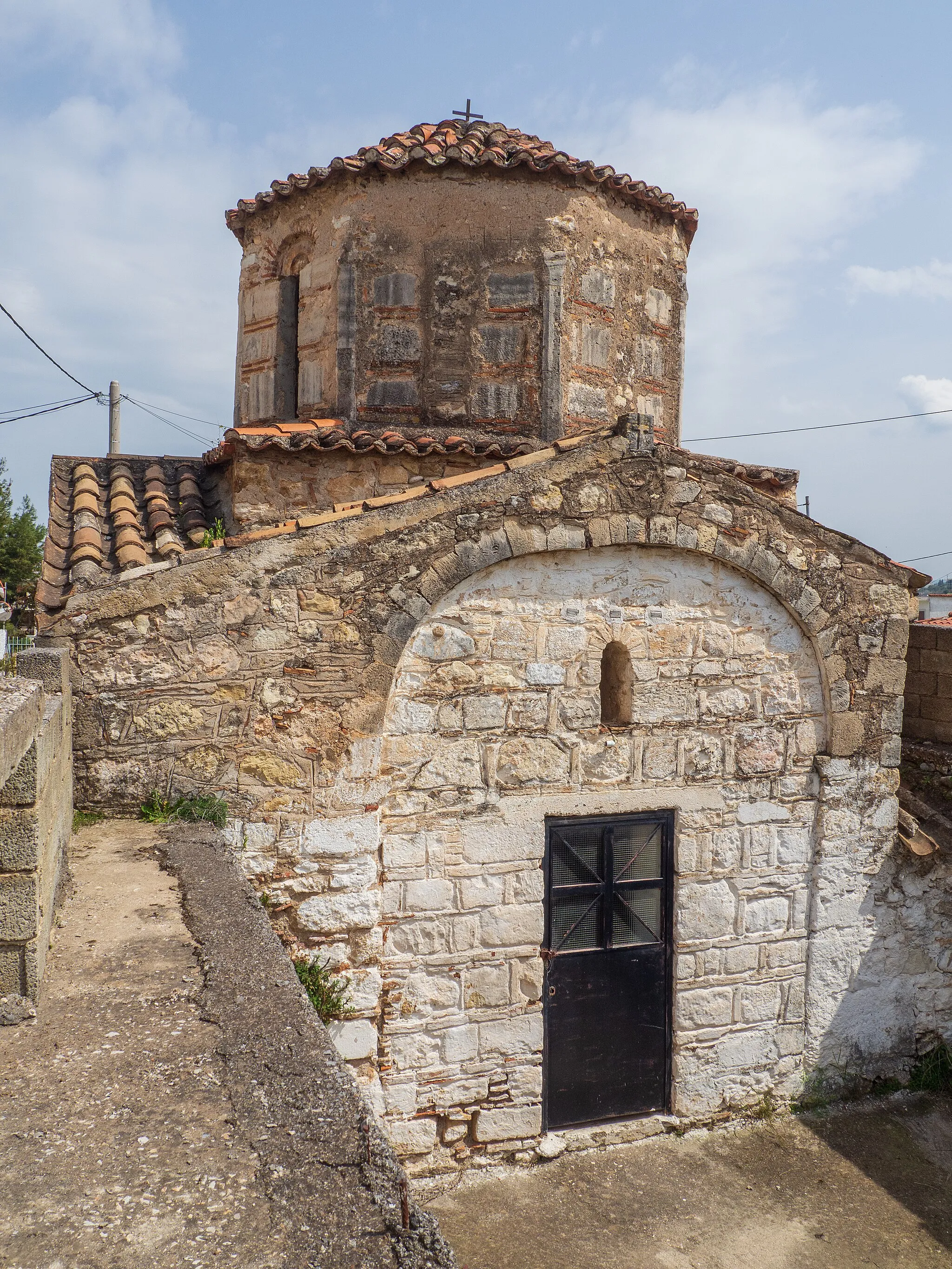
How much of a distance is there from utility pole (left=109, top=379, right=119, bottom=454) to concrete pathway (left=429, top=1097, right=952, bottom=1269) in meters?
14.3

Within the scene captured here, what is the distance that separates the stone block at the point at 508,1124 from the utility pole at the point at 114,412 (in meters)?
13.9

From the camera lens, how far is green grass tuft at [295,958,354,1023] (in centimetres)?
477

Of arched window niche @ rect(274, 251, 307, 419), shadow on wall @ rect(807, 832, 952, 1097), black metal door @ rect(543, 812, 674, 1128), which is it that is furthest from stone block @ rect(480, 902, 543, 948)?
arched window niche @ rect(274, 251, 307, 419)

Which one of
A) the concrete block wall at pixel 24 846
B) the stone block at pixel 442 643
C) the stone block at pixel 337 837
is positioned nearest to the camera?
the concrete block wall at pixel 24 846

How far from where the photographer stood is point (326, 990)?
4812 millimetres

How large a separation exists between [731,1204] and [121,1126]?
4183mm

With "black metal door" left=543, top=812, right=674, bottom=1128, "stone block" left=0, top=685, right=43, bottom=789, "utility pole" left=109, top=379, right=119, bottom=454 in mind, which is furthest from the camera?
"utility pole" left=109, top=379, right=119, bottom=454

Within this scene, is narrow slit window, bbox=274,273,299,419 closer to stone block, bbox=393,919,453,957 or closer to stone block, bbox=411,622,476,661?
stone block, bbox=411,622,476,661

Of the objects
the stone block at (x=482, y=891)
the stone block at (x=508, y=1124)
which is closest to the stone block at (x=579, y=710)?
the stone block at (x=482, y=891)

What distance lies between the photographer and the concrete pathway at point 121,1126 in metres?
1.79

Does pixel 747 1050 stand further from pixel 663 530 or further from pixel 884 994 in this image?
pixel 663 530

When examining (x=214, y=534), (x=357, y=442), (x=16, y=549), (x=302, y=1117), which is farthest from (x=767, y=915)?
(x=16, y=549)

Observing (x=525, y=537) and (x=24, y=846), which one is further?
(x=525, y=537)

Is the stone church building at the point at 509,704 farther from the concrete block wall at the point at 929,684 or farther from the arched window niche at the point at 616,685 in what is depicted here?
the concrete block wall at the point at 929,684
